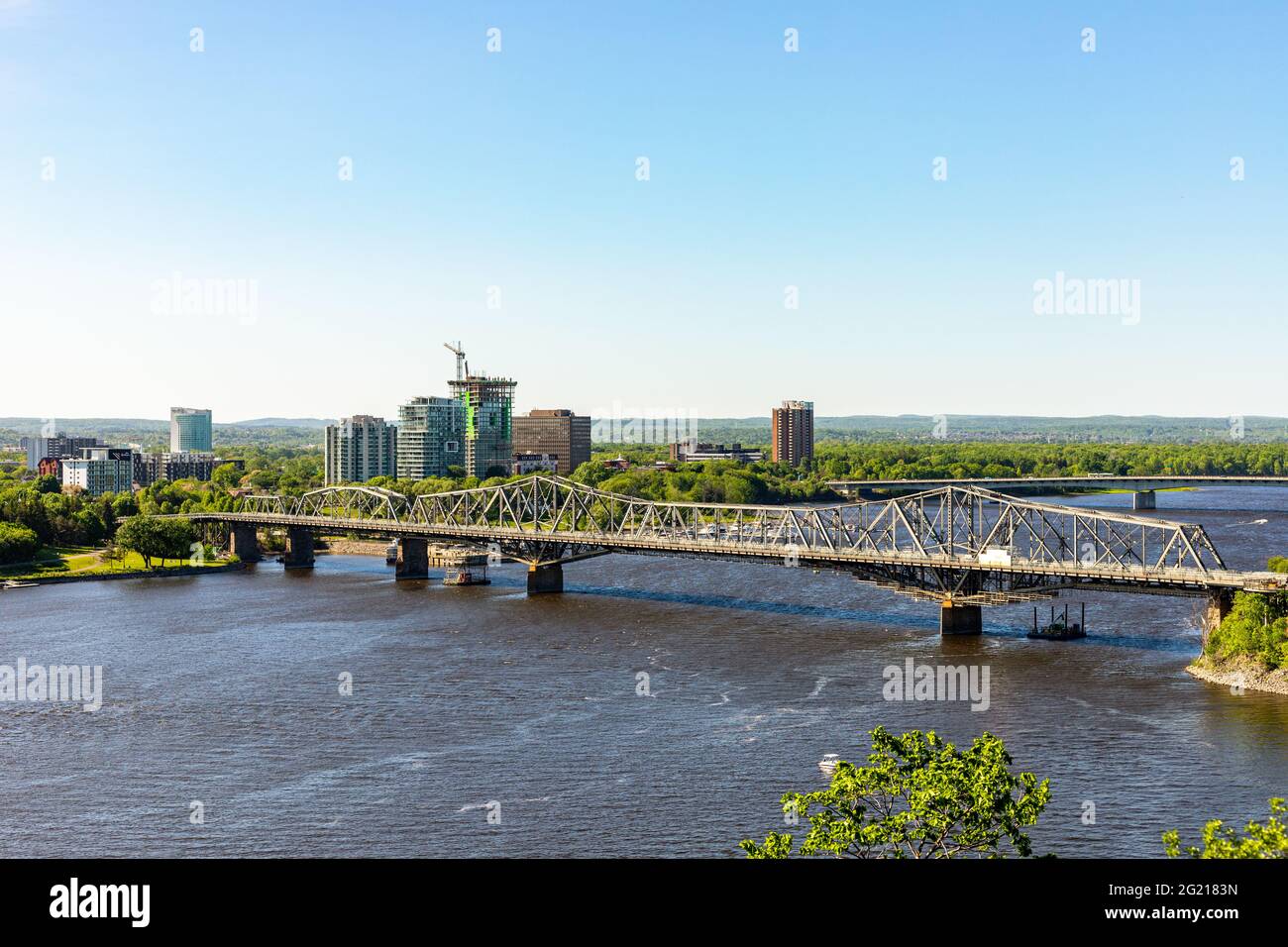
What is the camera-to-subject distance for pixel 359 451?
579 feet

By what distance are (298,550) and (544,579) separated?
27.1 metres

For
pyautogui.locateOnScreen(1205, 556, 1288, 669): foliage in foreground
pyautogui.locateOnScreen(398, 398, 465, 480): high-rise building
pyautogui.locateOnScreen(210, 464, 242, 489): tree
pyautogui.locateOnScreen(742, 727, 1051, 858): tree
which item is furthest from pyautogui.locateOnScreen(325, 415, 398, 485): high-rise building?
pyautogui.locateOnScreen(742, 727, 1051, 858): tree

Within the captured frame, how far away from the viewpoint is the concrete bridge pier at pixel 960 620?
191 feet

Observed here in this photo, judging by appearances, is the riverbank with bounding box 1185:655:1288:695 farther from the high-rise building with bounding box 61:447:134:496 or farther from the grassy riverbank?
the high-rise building with bounding box 61:447:134:496

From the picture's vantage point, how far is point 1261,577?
49844mm

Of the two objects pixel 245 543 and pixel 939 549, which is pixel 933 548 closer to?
pixel 939 549

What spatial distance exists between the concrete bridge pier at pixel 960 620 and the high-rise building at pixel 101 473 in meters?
117

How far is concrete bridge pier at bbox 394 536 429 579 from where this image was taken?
89500 millimetres

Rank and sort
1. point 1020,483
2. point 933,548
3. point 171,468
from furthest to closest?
point 171,468, point 1020,483, point 933,548

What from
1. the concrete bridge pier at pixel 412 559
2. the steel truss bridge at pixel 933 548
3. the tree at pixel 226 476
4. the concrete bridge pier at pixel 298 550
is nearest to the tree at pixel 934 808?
the steel truss bridge at pixel 933 548

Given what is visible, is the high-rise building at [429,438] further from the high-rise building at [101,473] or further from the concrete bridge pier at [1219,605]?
the concrete bridge pier at [1219,605]

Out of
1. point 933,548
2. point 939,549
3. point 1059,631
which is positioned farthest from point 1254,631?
point 939,549
